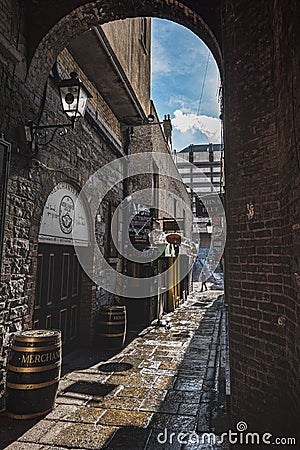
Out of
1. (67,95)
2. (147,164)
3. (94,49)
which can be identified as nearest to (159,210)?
(147,164)

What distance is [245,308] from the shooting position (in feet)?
11.8

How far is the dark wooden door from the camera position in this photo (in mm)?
5297

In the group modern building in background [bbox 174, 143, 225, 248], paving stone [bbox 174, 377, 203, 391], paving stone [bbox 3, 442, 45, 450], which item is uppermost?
modern building in background [bbox 174, 143, 225, 248]

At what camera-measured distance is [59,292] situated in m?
5.95

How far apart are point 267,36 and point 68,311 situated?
18.2 feet

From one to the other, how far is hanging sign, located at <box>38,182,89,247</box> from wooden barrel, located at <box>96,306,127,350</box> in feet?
4.98

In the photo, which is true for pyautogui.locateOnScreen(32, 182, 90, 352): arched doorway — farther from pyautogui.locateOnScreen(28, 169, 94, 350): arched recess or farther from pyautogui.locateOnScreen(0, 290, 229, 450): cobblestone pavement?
pyautogui.locateOnScreen(0, 290, 229, 450): cobblestone pavement

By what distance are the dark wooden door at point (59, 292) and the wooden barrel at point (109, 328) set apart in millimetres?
544

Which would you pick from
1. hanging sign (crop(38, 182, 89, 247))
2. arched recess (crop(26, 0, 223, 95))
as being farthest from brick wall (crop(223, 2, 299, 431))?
hanging sign (crop(38, 182, 89, 247))

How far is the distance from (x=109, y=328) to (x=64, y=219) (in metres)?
2.43

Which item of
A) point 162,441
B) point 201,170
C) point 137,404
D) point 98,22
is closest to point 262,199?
point 162,441

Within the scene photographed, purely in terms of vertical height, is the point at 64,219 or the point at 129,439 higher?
the point at 64,219

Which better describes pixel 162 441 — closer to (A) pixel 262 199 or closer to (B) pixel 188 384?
(B) pixel 188 384

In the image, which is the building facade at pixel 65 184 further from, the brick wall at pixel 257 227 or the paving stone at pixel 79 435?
the brick wall at pixel 257 227
